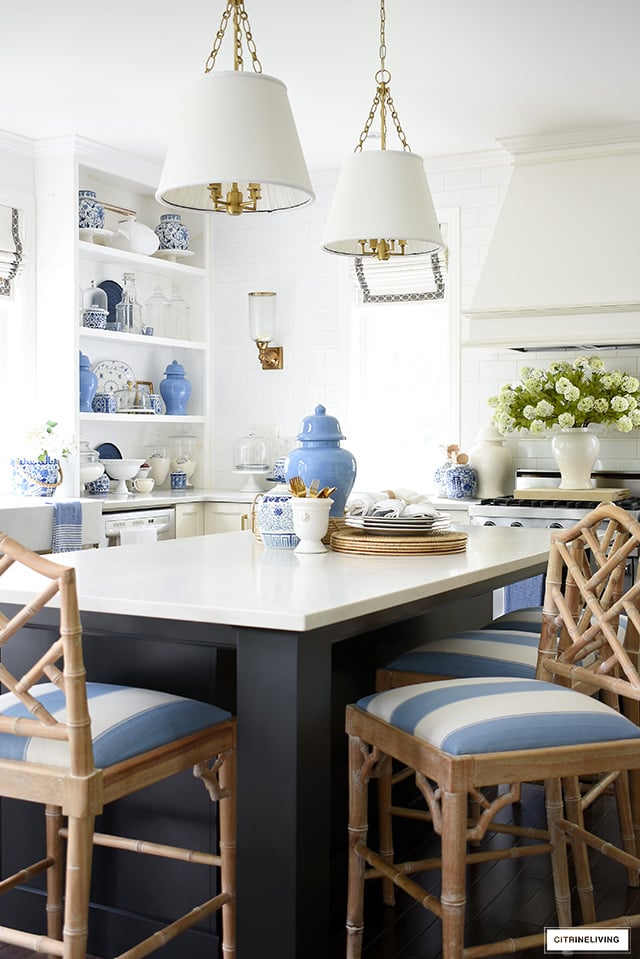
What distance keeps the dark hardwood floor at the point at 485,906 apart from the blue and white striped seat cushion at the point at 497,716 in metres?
0.65

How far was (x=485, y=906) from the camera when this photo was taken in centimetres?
263

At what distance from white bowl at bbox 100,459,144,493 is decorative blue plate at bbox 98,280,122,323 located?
2.67 feet

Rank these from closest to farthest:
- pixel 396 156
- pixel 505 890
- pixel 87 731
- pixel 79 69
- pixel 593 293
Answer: pixel 87 731 < pixel 505 890 < pixel 396 156 < pixel 79 69 < pixel 593 293

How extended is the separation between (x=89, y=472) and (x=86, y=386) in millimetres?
462

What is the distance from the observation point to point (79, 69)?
14.9 ft

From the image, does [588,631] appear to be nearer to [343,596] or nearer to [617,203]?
[343,596]

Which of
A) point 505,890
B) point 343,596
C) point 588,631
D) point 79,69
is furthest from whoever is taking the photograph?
point 79,69

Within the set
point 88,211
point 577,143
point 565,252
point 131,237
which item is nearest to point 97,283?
point 131,237

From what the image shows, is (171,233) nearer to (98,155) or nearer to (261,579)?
(98,155)

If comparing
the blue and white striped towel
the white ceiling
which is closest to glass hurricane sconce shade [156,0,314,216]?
the white ceiling

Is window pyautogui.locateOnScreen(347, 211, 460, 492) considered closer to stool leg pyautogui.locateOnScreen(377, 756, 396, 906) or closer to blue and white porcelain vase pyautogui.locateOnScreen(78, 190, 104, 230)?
blue and white porcelain vase pyautogui.locateOnScreen(78, 190, 104, 230)

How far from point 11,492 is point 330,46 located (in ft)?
8.87

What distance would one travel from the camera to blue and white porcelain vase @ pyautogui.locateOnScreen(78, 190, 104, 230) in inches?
223

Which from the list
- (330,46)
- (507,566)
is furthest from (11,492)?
(507,566)
